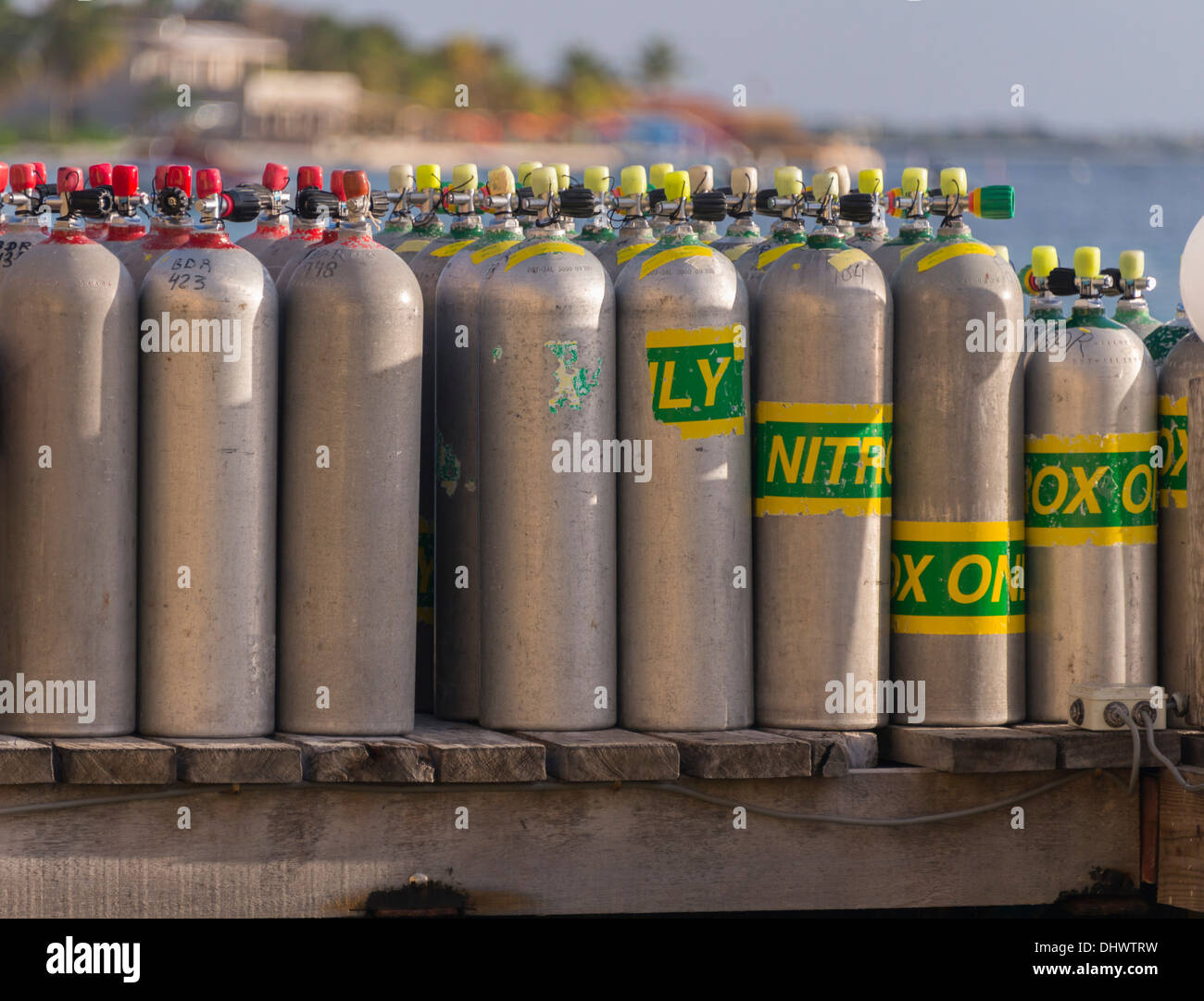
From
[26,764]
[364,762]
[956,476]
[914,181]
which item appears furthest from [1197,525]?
[26,764]

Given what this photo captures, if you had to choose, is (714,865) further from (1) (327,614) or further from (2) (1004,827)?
(1) (327,614)

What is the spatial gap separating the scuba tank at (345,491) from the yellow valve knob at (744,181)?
1331mm

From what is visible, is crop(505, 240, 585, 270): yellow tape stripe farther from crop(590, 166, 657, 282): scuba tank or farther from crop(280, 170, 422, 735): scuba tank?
crop(590, 166, 657, 282): scuba tank

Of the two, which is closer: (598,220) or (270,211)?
(270,211)

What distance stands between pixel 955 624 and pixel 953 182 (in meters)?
1.13

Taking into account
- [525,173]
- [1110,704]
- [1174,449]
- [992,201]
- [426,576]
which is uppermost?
[525,173]

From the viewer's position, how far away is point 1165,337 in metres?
5.13

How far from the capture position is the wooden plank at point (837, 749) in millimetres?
4402

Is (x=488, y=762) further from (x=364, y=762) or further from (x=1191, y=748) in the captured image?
(x=1191, y=748)

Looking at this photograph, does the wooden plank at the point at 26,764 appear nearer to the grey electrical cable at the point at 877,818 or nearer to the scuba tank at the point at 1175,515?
the grey electrical cable at the point at 877,818

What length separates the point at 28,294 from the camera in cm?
424

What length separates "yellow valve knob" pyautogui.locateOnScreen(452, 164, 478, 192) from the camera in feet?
17.3

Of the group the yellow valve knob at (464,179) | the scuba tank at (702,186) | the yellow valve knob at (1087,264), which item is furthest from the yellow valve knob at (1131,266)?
the yellow valve knob at (464,179)
